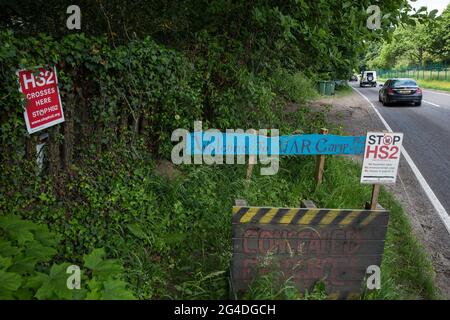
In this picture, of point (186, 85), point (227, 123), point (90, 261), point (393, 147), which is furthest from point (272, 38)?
point (90, 261)

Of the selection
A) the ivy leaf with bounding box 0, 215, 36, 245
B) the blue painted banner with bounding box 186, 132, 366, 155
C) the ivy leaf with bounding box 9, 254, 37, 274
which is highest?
the blue painted banner with bounding box 186, 132, 366, 155

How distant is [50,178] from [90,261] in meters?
1.20

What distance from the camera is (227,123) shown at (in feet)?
21.2

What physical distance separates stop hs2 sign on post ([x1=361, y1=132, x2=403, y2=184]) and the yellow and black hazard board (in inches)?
29.0

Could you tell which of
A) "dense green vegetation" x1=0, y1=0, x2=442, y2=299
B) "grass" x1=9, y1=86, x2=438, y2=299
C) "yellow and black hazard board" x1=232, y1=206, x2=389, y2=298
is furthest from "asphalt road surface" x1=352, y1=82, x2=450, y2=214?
"yellow and black hazard board" x1=232, y1=206, x2=389, y2=298

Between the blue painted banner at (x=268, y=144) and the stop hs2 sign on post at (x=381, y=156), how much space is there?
0.94 meters

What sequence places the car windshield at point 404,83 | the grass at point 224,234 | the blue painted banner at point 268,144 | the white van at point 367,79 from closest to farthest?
the grass at point 224,234 < the blue painted banner at point 268,144 < the car windshield at point 404,83 < the white van at point 367,79

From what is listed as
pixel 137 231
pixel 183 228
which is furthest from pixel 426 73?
pixel 137 231

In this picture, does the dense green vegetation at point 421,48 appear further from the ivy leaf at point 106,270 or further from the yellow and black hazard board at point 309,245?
the ivy leaf at point 106,270

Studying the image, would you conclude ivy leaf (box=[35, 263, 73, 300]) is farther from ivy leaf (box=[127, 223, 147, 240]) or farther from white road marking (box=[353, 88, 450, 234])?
white road marking (box=[353, 88, 450, 234])

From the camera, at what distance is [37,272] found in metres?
2.90

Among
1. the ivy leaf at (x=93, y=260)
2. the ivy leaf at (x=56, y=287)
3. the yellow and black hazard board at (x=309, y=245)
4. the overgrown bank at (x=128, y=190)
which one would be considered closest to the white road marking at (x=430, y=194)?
the overgrown bank at (x=128, y=190)

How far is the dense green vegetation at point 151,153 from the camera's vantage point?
3523 millimetres

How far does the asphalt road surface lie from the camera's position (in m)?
7.54
